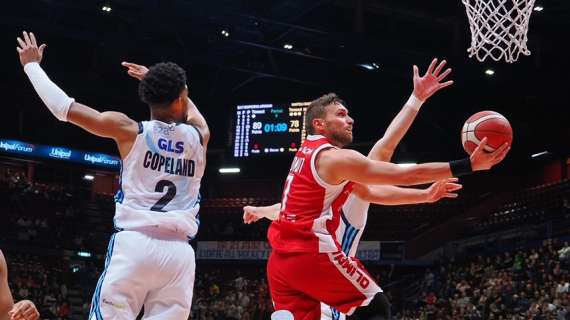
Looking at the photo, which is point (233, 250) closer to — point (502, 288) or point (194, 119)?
point (502, 288)

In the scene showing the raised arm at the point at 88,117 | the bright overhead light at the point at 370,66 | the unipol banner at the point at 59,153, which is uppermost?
the bright overhead light at the point at 370,66

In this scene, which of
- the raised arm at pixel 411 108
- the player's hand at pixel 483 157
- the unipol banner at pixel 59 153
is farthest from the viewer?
the unipol banner at pixel 59 153

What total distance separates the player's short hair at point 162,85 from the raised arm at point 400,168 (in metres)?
0.99

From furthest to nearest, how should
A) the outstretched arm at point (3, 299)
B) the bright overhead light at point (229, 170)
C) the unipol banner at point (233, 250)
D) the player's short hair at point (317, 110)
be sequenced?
the bright overhead light at point (229, 170), the unipol banner at point (233, 250), the player's short hair at point (317, 110), the outstretched arm at point (3, 299)

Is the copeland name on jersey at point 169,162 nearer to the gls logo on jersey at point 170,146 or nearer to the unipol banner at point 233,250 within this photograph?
the gls logo on jersey at point 170,146

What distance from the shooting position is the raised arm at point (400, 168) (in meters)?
4.34

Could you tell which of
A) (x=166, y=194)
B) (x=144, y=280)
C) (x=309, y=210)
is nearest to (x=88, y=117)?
(x=166, y=194)

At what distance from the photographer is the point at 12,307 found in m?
3.71

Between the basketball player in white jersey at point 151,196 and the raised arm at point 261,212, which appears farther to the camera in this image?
the raised arm at point 261,212

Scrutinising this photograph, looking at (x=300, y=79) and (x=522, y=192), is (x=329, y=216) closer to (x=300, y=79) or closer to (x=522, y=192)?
(x=300, y=79)

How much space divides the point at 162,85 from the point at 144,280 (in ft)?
3.43

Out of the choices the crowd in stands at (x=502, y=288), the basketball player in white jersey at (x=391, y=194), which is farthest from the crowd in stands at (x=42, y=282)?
the basketball player in white jersey at (x=391, y=194)

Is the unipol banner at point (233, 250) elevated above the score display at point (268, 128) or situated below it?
below

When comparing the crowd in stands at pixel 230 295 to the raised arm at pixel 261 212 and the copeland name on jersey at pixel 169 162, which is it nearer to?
the raised arm at pixel 261 212
